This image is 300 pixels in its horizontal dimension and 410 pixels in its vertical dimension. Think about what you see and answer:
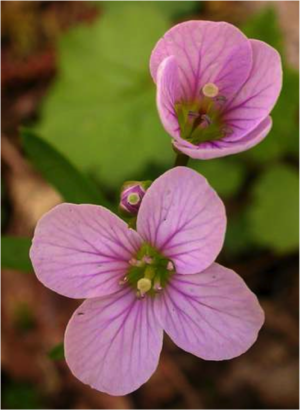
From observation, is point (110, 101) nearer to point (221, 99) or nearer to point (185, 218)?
point (221, 99)

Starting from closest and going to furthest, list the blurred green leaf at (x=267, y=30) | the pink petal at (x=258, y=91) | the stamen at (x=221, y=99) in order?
1. the pink petal at (x=258, y=91)
2. the stamen at (x=221, y=99)
3. the blurred green leaf at (x=267, y=30)

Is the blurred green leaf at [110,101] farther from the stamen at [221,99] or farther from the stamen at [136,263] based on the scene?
the stamen at [136,263]

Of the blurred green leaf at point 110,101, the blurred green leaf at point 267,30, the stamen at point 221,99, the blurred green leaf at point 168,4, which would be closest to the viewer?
the stamen at point 221,99

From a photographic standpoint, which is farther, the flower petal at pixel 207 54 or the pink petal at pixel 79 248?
the flower petal at pixel 207 54

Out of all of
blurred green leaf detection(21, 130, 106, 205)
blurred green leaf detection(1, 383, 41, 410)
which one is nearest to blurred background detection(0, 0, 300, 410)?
blurred green leaf detection(1, 383, 41, 410)

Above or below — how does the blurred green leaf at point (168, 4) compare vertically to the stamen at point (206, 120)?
below

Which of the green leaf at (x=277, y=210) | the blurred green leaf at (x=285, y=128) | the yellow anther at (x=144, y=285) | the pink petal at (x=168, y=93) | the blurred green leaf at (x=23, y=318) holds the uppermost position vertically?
the pink petal at (x=168, y=93)

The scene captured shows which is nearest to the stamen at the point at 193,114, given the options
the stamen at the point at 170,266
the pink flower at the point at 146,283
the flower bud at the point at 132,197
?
the flower bud at the point at 132,197

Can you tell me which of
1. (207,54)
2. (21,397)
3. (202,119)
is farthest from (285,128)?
(21,397)
